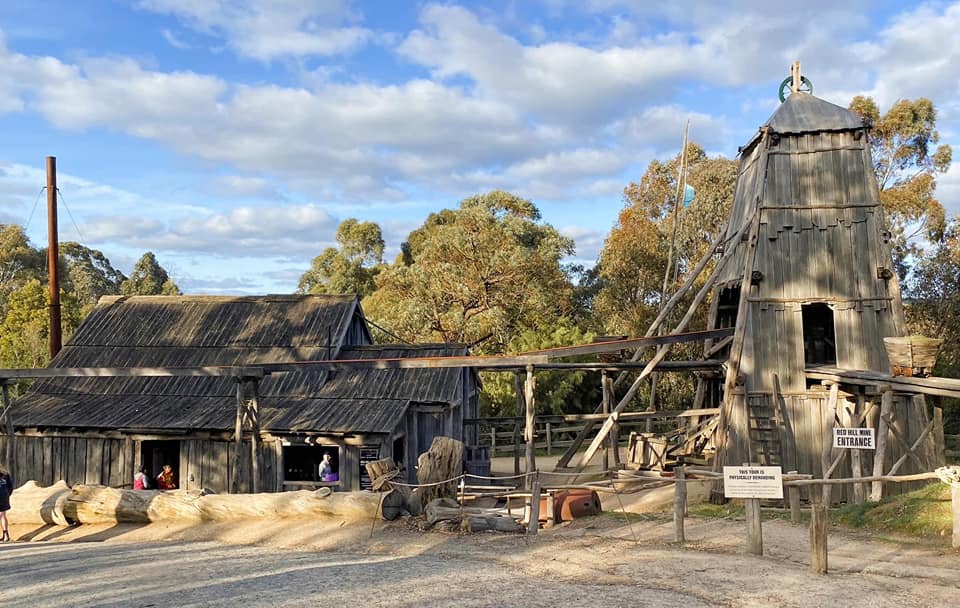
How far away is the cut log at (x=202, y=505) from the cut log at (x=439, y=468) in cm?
93

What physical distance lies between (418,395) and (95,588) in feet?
37.1

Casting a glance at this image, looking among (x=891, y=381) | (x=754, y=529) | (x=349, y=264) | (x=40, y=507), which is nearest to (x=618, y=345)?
(x=891, y=381)

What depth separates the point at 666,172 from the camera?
40.5 meters

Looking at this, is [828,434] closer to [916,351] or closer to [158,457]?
[916,351]

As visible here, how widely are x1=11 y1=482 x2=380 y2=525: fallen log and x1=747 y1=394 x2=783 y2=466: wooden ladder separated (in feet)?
32.5

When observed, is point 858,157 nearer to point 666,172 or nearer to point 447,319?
point 447,319

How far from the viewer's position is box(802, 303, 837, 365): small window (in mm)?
23812

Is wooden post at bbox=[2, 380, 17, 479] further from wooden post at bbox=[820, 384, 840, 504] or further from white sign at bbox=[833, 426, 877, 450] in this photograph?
wooden post at bbox=[820, 384, 840, 504]

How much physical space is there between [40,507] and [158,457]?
560 centimetres

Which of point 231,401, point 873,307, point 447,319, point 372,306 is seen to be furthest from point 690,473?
point 372,306

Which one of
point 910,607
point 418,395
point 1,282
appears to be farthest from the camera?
point 1,282

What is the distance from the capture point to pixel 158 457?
21.8 meters

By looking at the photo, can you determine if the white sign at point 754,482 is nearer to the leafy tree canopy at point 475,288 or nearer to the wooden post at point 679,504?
the wooden post at point 679,504

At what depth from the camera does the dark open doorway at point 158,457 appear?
2100cm
